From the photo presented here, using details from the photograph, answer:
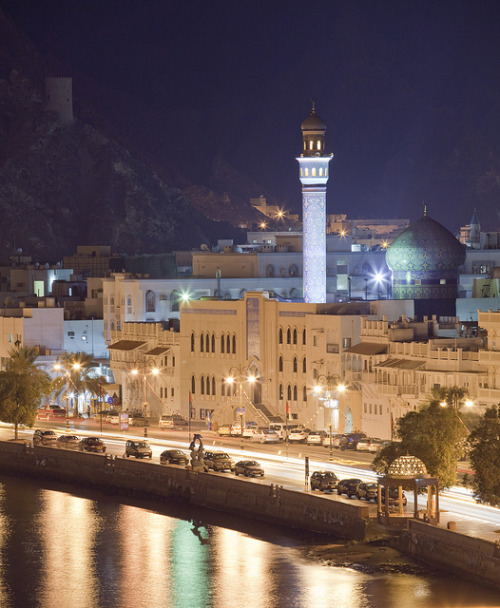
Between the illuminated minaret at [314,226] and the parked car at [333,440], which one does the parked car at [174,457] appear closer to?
the parked car at [333,440]

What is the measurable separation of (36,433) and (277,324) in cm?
1550

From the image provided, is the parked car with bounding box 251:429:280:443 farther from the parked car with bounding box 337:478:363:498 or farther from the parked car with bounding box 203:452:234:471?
the parked car with bounding box 337:478:363:498

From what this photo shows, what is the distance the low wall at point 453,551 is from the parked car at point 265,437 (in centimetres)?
2726

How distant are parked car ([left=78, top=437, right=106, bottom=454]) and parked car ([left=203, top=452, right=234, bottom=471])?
10289 mm

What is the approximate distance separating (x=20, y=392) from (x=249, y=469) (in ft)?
90.4

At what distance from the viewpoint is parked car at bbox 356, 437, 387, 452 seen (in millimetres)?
99394

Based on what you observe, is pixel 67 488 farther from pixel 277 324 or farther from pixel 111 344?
pixel 111 344

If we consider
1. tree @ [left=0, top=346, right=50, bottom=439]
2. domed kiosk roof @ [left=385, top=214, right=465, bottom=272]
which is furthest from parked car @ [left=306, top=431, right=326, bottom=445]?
domed kiosk roof @ [left=385, top=214, right=465, bottom=272]

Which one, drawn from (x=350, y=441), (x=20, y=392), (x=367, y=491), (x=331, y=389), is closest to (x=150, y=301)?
(x=20, y=392)

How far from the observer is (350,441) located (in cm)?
10144

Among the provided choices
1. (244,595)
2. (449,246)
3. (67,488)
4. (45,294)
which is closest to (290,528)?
(244,595)

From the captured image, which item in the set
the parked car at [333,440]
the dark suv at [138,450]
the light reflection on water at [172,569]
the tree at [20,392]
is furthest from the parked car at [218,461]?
the tree at [20,392]

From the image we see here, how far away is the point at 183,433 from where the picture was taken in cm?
11219

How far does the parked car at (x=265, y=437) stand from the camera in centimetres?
10669
